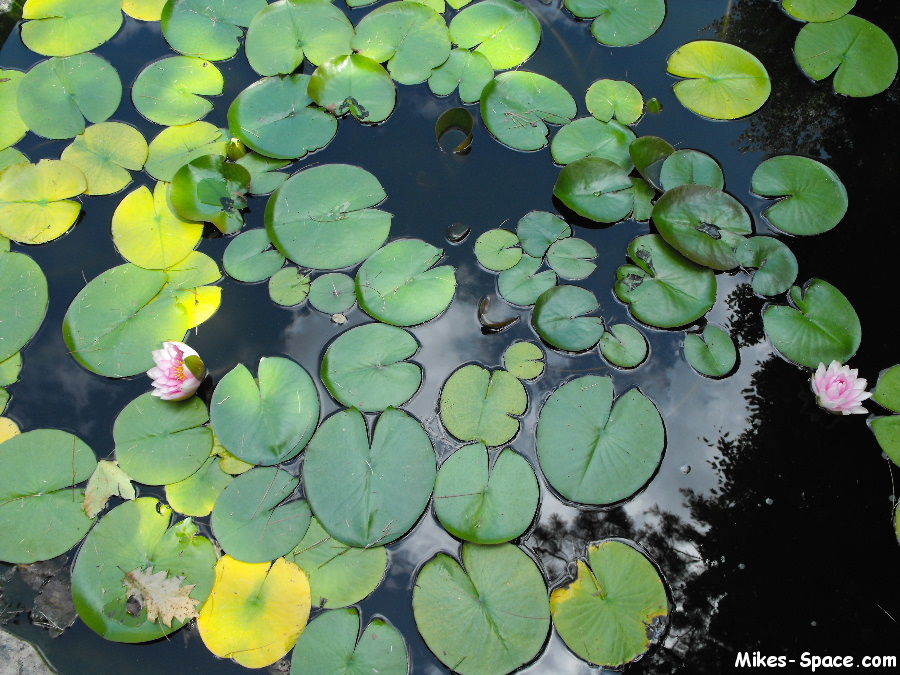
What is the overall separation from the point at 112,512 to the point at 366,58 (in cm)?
280

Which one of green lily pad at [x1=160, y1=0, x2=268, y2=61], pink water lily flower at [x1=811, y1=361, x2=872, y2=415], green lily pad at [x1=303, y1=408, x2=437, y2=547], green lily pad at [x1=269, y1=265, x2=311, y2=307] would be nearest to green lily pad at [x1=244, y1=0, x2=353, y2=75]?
green lily pad at [x1=160, y1=0, x2=268, y2=61]

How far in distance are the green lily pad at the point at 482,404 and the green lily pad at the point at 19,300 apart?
2157 mm

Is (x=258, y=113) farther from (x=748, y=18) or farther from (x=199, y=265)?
(x=748, y=18)

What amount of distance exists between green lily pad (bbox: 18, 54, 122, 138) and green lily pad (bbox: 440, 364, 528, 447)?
2.77 m

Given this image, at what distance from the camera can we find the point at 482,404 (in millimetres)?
2502

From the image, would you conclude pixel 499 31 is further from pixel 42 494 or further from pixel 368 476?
pixel 42 494

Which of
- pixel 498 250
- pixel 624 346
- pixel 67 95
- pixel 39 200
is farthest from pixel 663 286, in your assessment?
pixel 67 95

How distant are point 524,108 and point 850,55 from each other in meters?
2.00

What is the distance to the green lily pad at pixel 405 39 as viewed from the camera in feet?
11.1

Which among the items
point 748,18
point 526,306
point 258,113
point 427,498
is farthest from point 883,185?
point 258,113

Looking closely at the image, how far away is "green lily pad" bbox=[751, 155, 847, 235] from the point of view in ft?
9.40

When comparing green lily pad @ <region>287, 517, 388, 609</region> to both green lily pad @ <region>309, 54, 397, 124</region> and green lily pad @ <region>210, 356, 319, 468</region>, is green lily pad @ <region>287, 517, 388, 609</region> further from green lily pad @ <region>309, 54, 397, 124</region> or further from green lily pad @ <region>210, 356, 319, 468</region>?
green lily pad @ <region>309, 54, 397, 124</region>

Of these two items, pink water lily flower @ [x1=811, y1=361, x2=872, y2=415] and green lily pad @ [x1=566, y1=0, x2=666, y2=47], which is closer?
pink water lily flower @ [x1=811, y1=361, x2=872, y2=415]

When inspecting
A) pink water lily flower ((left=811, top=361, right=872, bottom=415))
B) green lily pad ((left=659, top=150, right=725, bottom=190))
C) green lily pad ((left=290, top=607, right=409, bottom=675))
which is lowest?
green lily pad ((left=290, top=607, right=409, bottom=675))
